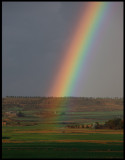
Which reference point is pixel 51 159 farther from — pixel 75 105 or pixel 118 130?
pixel 75 105

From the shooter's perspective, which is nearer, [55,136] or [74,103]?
[55,136]

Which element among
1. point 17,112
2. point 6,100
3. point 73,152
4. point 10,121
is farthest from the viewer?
point 6,100

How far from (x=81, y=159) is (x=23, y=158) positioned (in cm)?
311

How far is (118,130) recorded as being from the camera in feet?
113

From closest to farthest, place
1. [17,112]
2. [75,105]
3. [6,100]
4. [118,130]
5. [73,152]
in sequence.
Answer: [73,152] → [118,130] → [17,112] → [6,100] → [75,105]

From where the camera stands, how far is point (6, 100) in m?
56.8

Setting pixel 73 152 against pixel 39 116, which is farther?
pixel 39 116

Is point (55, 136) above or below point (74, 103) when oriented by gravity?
below

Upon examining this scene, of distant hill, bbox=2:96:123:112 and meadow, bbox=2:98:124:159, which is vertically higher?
distant hill, bbox=2:96:123:112

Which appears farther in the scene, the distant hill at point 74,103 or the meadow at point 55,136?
the distant hill at point 74,103

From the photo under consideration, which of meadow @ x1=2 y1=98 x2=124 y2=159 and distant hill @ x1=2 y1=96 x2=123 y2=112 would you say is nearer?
meadow @ x1=2 y1=98 x2=124 y2=159

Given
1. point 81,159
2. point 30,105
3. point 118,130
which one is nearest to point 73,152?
point 81,159

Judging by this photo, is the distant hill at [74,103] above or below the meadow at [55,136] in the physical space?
above

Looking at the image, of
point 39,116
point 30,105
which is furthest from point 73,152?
point 30,105
